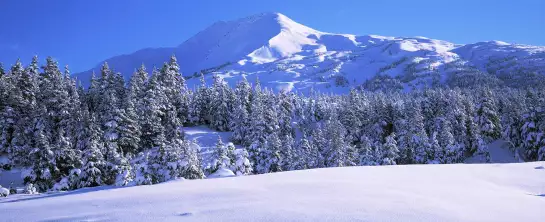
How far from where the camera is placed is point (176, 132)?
47.6 meters

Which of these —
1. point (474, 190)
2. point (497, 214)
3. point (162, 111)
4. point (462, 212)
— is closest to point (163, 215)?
point (462, 212)

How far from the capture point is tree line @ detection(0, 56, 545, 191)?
1118 inches

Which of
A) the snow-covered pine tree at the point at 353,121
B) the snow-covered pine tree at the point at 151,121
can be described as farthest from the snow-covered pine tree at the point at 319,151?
the snow-covered pine tree at the point at 151,121

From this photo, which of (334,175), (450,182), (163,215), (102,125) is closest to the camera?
(163,215)

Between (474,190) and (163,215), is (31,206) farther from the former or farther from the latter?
(474,190)

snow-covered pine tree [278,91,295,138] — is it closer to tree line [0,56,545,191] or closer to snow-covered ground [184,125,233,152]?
tree line [0,56,545,191]

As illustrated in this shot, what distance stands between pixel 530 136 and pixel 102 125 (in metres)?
53.2

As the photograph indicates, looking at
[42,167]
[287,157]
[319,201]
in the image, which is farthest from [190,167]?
[319,201]

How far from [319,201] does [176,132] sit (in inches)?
1712

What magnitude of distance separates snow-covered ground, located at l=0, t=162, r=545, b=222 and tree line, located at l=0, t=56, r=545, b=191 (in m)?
16.4

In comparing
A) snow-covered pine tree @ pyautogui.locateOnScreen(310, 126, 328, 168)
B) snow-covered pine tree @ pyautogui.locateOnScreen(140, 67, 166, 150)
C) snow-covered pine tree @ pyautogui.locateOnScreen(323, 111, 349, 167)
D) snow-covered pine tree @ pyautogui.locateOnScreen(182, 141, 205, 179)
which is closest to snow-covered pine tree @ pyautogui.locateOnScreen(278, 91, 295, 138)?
snow-covered pine tree @ pyautogui.locateOnScreen(310, 126, 328, 168)

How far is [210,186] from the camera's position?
8688 millimetres

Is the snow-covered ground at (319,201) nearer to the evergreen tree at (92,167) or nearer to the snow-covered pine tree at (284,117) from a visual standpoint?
the evergreen tree at (92,167)

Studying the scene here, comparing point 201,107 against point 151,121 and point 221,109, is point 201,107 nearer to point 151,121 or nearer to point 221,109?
point 221,109
